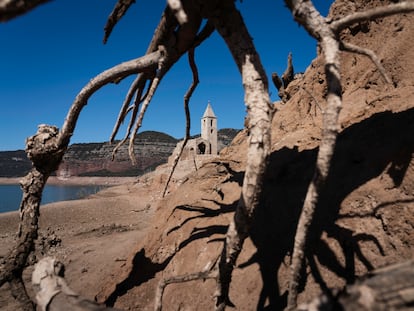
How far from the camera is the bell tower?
3975cm

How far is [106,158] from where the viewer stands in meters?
118

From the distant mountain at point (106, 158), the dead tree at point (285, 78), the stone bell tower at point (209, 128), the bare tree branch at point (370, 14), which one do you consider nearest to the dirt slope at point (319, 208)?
the bare tree branch at point (370, 14)

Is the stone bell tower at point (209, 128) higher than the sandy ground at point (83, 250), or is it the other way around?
the stone bell tower at point (209, 128)

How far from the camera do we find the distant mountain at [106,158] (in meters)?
102

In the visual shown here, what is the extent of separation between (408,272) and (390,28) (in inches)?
218

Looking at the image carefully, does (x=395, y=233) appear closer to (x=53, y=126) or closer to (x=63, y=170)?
(x=53, y=126)

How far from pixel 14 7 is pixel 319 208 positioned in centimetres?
314

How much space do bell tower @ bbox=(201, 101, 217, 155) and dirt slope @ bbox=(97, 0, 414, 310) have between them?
110 feet

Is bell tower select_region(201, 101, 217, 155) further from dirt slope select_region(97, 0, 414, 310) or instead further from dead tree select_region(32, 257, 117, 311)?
dead tree select_region(32, 257, 117, 311)

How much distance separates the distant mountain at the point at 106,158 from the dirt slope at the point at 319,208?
92186 mm

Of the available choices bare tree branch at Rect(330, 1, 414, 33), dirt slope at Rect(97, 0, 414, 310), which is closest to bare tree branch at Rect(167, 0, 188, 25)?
bare tree branch at Rect(330, 1, 414, 33)

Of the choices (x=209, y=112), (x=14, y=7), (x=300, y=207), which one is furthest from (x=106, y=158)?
(x=14, y=7)

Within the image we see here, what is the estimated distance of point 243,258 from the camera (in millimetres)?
3445

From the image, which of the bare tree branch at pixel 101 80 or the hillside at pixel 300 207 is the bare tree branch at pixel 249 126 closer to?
the hillside at pixel 300 207
